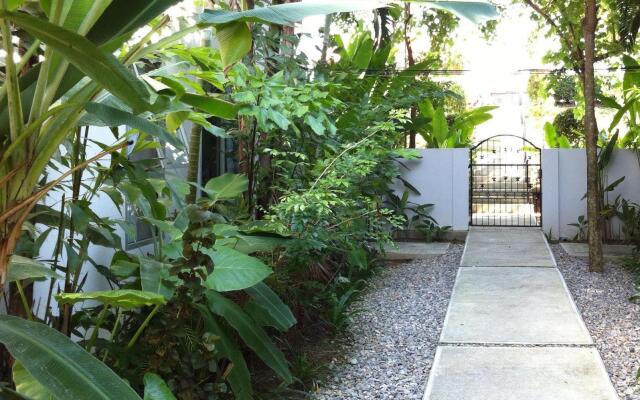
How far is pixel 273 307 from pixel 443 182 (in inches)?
322

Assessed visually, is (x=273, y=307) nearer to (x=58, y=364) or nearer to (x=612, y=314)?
(x=58, y=364)

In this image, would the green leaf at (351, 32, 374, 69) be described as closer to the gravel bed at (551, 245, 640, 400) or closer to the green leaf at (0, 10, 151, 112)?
the gravel bed at (551, 245, 640, 400)

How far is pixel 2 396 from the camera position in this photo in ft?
7.32

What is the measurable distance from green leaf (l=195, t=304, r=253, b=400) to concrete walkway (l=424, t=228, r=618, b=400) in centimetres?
145

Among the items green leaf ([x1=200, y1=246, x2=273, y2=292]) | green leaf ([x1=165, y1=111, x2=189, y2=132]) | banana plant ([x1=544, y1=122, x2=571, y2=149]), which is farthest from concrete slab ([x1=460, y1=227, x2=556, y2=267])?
green leaf ([x1=165, y1=111, x2=189, y2=132])

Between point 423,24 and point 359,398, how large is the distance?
11.3 metres

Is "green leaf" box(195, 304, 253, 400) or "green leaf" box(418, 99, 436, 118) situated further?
"green leaf" box(418, 99, 436, 118)

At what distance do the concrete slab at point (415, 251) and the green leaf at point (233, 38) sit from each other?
25.3 feet

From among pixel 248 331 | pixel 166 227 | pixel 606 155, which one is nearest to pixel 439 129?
pixel 606 155

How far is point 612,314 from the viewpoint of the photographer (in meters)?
6.74

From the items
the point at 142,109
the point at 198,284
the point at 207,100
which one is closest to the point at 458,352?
the point at 198,284

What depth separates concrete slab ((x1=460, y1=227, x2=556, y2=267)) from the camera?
29.8 feet

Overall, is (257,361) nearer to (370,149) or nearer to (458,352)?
(458,352)

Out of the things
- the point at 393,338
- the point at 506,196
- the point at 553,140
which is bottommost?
the point at 393,338
